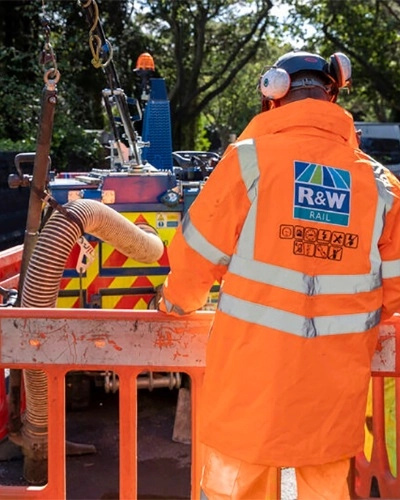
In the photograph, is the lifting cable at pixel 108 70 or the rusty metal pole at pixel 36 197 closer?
the rusty metal pole at pixel 36 197

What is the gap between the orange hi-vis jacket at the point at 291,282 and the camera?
2328 mm

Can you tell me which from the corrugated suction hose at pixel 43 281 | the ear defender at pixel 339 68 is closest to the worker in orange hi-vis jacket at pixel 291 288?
the ear defender at pixel 339 68

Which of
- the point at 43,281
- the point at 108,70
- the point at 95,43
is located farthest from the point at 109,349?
the point at 108,70

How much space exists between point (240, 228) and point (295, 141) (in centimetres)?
32

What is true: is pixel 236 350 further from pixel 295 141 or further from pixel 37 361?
pixel 37 361

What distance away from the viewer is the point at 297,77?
255cm

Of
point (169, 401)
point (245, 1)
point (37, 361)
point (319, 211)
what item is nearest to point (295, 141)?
point (319, 211)

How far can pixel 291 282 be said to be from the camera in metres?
2.33

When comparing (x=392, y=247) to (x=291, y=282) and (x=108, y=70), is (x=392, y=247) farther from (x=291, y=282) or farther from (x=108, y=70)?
(x=108, y=70)

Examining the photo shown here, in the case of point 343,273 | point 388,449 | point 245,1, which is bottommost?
point 388,449

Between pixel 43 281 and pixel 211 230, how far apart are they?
1.29 m

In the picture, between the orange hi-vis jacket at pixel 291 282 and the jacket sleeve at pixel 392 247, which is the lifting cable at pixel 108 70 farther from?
the jacket sleeve at pixel 392 247

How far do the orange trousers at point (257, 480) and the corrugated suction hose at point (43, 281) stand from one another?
1.25 metres

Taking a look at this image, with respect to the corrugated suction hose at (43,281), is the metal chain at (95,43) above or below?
above
